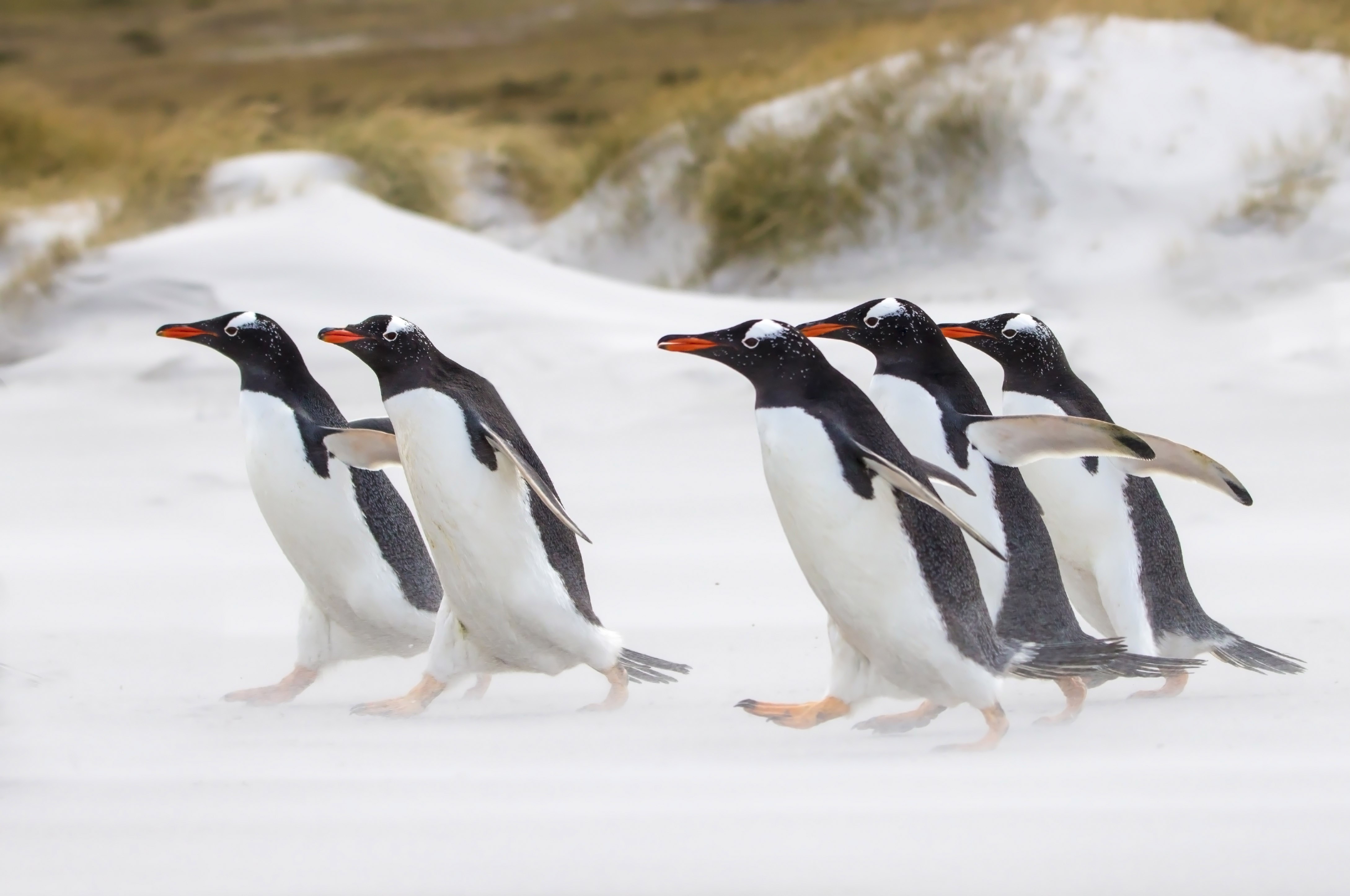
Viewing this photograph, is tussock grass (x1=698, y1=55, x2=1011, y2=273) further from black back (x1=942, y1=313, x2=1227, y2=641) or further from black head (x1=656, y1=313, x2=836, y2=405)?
black head (x1=656, y1=313, x2=836, y2=405)

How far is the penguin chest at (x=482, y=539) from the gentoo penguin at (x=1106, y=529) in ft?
2.90

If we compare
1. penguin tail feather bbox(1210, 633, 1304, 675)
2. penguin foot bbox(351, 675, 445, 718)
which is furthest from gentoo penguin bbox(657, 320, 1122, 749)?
penguin foot bbox(351, 675, 445, 718)

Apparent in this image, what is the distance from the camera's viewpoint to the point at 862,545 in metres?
2.64

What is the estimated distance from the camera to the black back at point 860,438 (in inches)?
103

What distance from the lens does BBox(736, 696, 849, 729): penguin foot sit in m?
2.77

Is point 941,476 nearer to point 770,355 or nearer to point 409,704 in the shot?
point 770,355

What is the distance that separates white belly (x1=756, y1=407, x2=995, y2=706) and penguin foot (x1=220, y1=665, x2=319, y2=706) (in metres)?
1.10

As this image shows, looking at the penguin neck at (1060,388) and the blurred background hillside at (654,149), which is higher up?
the blurred background hillside at (654,149)

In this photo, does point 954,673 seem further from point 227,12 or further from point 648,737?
point 227,12

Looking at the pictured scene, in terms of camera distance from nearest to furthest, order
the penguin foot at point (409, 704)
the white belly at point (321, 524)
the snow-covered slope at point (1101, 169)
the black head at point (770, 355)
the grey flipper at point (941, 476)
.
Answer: the grey flipper at point (941, 476)
the black head at point (770, 355)
the penguin foot at point (409, 704)
the white belly at point (321, 524)
the snow-covered slope at point (1101, 169)

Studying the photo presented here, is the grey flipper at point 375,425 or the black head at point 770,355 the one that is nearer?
the black head at point 770,355

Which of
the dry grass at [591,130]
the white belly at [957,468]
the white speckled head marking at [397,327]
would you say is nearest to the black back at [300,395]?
the white speckled head marking at [397,327]

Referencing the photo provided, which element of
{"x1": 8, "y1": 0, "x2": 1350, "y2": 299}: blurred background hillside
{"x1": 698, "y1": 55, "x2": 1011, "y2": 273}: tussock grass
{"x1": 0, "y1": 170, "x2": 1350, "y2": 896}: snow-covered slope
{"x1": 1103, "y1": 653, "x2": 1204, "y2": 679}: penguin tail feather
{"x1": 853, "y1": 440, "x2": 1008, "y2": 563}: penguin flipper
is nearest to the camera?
{"x1": 0, "y1": 170, "x2": 1350, "y2": 896}: snow-covered slope

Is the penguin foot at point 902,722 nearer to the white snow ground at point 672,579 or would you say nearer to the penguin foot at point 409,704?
the white snow ground at point 672,579
